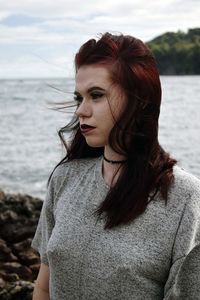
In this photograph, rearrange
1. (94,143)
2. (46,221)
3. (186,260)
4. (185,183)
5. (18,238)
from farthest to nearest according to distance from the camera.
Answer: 1. (18,238)
2. (46,221)
3. (94,143)
4. (185,183)
5. (186,260)

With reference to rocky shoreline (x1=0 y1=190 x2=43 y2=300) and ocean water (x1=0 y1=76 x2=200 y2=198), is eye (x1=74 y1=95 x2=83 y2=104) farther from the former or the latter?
ocean water (x1=0 y1=76 x2=200 y2=198)

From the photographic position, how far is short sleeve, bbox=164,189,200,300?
237 cm

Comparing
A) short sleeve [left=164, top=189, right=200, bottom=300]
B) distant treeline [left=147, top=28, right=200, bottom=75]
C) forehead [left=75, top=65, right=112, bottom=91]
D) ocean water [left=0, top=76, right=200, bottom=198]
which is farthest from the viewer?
distant treeline [left=147, top=28, right=200, bottom=75]

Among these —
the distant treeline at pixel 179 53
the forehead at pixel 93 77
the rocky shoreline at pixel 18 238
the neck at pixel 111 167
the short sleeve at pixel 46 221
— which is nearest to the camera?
the forehead at pixel 93 77

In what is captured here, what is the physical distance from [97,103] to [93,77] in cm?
10

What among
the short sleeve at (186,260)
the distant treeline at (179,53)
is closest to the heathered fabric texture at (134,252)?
the short sleeve at (186,260)

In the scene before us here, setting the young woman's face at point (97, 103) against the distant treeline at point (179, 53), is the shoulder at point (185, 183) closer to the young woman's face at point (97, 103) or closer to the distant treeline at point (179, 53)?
the young woman's face at point (97, 103)

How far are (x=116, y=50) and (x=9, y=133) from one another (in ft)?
78.7

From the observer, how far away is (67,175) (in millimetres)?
2764

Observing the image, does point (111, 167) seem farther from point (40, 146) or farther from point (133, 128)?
point (40, 146)

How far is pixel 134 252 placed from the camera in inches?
94.0

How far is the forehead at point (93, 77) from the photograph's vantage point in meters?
2.49

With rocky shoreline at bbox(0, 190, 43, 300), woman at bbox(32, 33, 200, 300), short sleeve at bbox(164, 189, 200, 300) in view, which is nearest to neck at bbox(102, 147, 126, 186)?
→ woman at bbox(32, 33, 200, 300)

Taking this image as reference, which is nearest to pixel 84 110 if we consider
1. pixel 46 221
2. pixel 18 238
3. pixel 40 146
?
pixel 46 221
